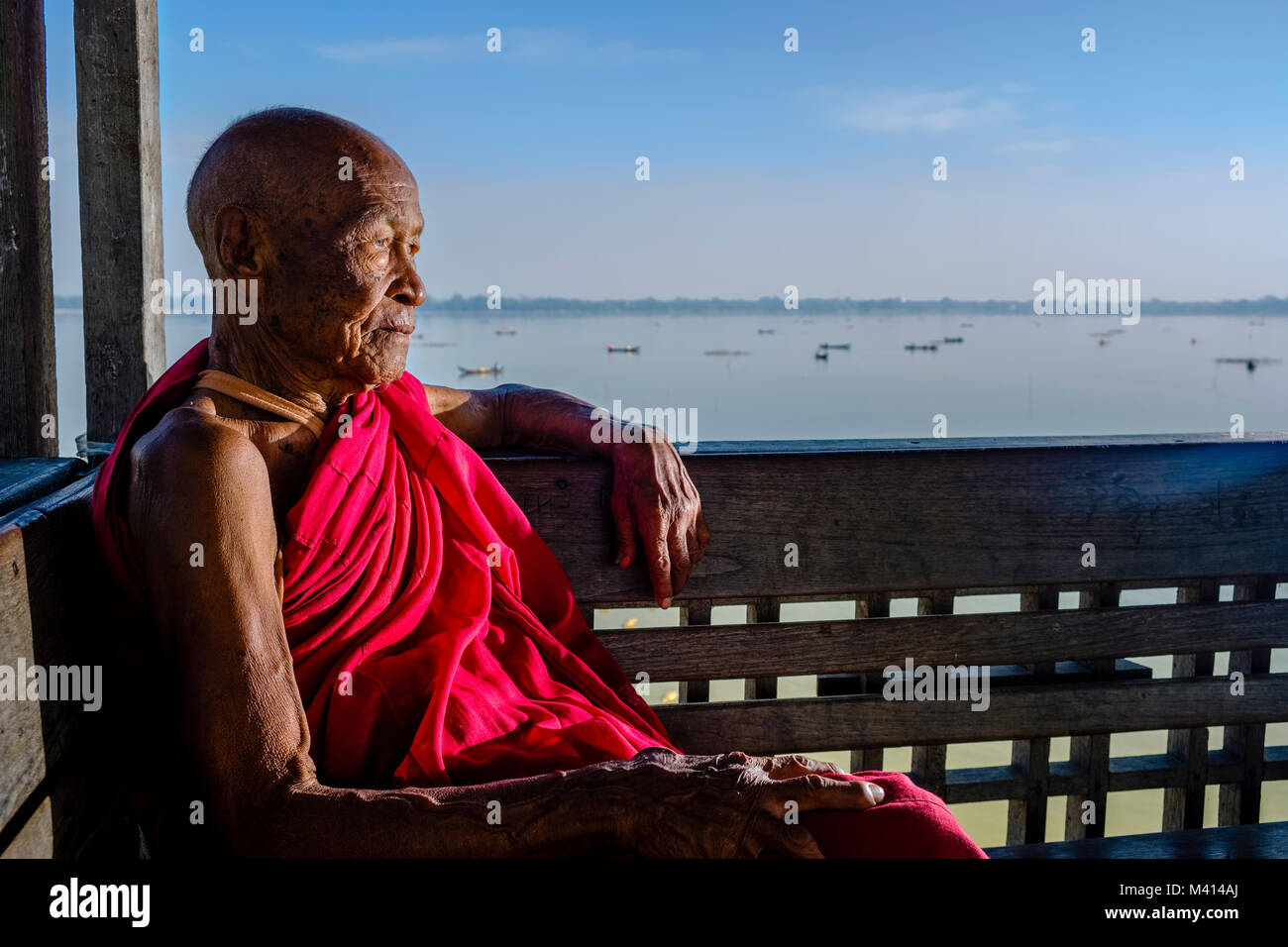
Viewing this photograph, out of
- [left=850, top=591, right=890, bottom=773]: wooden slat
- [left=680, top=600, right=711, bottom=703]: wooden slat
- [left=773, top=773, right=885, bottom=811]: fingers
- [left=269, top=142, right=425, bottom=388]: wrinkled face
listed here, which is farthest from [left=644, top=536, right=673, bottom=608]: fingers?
[left=773, top=773, right=885, bottom=811]: fingers

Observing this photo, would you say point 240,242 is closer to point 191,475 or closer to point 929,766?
point 191,475

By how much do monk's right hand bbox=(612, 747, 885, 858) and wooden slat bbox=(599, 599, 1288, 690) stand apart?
91 centimetres

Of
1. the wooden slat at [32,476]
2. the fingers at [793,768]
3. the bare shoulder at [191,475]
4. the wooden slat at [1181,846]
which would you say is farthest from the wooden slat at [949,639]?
the wooden slat at [32,476]

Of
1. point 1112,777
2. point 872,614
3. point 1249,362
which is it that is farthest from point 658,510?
point 1249,362

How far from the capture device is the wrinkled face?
184 cm

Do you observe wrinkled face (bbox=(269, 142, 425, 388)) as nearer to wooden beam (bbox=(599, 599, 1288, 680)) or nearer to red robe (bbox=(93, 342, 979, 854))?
red robe (bbox=(93, 342, 979, 854))

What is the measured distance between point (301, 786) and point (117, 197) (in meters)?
1.92

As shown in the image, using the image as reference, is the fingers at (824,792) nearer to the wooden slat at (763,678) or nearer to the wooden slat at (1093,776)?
the wooden slat at (763,678)

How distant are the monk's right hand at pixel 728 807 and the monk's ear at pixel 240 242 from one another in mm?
1099

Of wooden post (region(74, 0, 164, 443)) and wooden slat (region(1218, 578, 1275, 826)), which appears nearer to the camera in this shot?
wooden post (region(74, 0, 164, 443))

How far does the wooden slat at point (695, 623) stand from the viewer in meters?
2.57

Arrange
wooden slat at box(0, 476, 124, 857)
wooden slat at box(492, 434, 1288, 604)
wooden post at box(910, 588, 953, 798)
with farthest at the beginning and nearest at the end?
1. wooden post at box(910, 588, 953, 798)
2. wooden slat at box(492, 434, 1288, 604)
3. wooden slat at box(0, 476, 124, 857)

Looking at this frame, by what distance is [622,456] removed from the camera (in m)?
2.41
